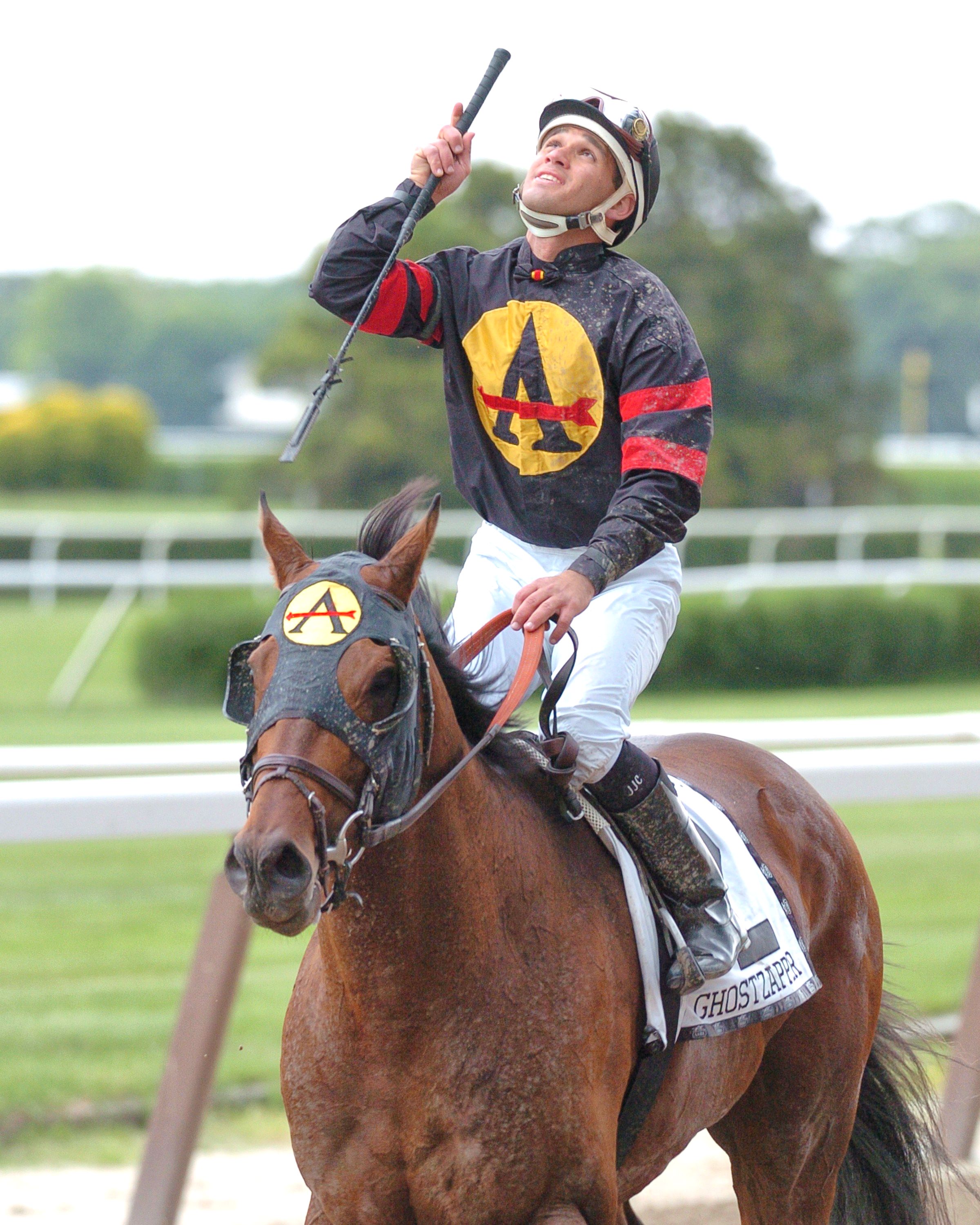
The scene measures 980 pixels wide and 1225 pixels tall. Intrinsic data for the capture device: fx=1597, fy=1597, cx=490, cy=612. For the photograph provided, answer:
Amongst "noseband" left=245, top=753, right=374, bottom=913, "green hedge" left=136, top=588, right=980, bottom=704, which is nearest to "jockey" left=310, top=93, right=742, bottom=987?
"noseband" left=245, top=753, right=374, bottom=913

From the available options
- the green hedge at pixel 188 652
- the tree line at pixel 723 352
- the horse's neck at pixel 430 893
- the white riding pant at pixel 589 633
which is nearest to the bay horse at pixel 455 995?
the horse's neck at pixel 430 893

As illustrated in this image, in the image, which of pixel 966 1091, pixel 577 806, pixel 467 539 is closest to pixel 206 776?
pixel 577 806

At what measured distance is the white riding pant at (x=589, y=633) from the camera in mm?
2457

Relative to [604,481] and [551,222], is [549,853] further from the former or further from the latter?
[551,222]

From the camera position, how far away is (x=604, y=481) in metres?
2.63

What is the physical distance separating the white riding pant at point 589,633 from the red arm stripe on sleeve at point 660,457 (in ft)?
0.63

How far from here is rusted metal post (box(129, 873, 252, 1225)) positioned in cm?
344

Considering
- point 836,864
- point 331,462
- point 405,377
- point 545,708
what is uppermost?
Result: point 545,708

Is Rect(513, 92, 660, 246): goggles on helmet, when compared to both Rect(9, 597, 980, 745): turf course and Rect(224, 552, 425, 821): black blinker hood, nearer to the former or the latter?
Rect(224, 552, 425, 821): black blinker hood

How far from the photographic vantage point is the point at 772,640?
1752 cm

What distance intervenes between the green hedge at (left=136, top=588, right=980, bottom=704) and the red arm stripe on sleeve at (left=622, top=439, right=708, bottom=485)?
41.9 feet

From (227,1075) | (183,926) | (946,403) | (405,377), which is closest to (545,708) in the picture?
(227,1075)

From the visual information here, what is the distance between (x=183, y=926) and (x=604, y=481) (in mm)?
5115

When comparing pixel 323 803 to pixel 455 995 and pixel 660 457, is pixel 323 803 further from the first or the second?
pixel 660 457
